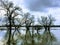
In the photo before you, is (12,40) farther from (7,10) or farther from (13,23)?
(7,10)

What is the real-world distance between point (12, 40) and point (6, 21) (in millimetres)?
1469

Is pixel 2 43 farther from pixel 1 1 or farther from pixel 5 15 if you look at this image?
pixel 1 1

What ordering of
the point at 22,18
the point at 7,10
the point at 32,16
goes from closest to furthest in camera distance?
1. the point at 7,10
2. the point at 22,18
3. the point at 32,16

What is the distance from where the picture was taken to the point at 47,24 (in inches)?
673

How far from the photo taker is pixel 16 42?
15.4m

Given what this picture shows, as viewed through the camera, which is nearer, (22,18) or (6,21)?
(6,21)

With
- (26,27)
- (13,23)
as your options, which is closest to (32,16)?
(26,27)

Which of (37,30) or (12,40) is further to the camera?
(37,30)

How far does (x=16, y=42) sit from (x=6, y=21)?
1.76m

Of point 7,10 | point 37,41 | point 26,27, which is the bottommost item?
point 37,41

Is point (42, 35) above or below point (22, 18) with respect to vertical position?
below

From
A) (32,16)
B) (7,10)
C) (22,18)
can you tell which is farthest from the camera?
(32,16)

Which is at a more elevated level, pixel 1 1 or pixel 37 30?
pixel 1 1

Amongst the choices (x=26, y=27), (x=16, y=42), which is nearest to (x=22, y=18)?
(x=26, y=27)
